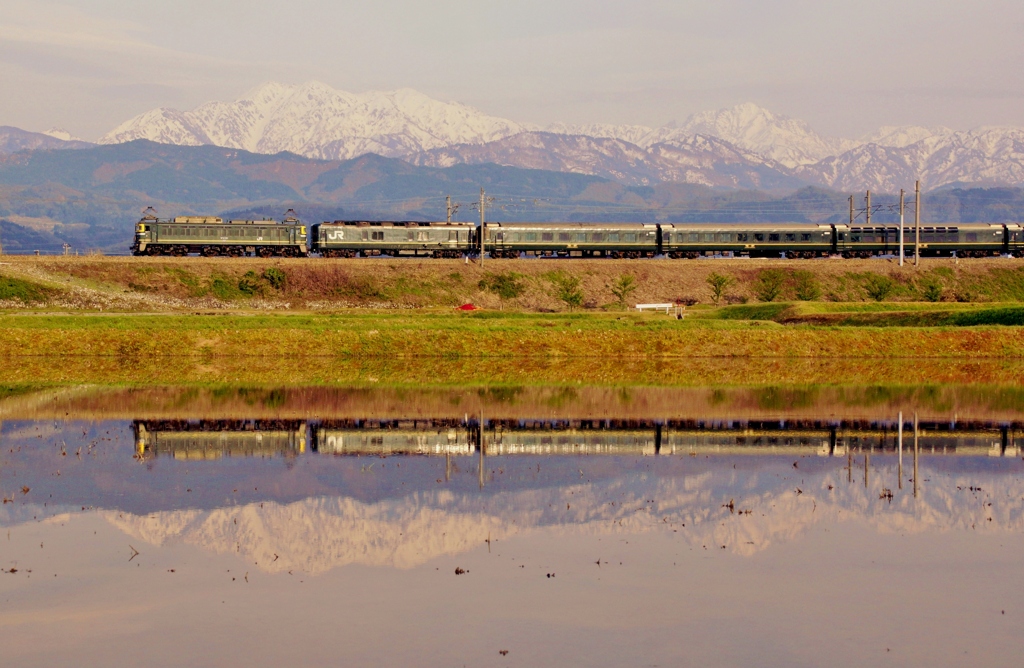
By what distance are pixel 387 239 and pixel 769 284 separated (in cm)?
3743

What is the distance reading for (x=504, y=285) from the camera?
355ft

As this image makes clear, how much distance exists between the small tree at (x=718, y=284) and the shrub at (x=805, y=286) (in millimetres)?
6214

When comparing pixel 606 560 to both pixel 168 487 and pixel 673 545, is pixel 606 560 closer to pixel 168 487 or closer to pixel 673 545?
pixel 673 545

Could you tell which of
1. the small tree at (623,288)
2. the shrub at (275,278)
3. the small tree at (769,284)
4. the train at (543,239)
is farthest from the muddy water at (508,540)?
the train at (543,239)

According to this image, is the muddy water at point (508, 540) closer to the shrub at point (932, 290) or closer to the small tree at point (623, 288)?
the shrub at point (932, 290)

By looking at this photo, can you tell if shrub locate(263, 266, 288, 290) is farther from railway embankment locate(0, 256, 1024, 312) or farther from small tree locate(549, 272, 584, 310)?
small tree locate(549, 272, 584, 310)

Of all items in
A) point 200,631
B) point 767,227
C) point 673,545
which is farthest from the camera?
point 767,227

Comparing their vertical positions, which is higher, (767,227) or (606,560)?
(767,227)

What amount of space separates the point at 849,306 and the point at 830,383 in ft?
107

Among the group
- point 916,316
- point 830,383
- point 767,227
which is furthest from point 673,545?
point 767,227

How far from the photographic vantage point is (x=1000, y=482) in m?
27.8

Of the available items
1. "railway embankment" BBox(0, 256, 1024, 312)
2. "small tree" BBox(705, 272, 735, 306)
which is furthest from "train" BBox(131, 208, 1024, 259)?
"small tree" BBox(705, 272, 735, 306)

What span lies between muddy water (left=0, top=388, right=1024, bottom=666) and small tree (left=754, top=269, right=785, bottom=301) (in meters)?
64.5

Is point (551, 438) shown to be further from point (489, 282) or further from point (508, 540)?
point (489, 282)
